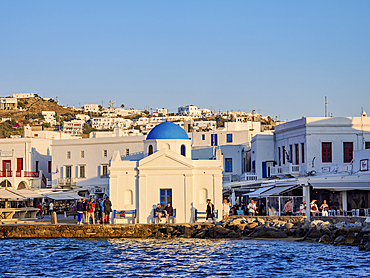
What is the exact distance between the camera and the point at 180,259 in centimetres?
2184

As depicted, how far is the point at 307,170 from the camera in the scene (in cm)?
3712

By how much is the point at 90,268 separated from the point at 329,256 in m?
9.18

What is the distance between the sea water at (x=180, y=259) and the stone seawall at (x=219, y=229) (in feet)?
3.82

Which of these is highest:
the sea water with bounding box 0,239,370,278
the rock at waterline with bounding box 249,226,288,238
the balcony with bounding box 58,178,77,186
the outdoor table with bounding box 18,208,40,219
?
the balcony with bounding box 58,178,77,186

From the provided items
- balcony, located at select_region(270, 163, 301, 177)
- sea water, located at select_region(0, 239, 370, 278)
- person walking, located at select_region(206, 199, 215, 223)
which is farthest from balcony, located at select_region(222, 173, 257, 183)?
sea water, located at select_region(0, 239, 370, 278)

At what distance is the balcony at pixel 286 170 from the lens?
38.1 m

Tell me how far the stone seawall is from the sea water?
3.82ft

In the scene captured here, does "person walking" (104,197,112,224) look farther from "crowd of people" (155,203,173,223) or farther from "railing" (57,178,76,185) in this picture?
"railing" (57,178,76,185)

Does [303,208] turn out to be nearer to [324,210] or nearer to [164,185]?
[324,210]

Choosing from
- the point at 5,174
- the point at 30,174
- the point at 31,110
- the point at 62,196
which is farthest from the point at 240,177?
the point at 31,110

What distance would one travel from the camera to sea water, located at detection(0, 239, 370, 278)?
19.6 meters

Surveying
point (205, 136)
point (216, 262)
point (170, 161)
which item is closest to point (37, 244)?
point (170, 161)

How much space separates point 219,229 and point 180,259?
655 cm

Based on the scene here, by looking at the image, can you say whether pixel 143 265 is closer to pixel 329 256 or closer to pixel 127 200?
pixel 329 256
